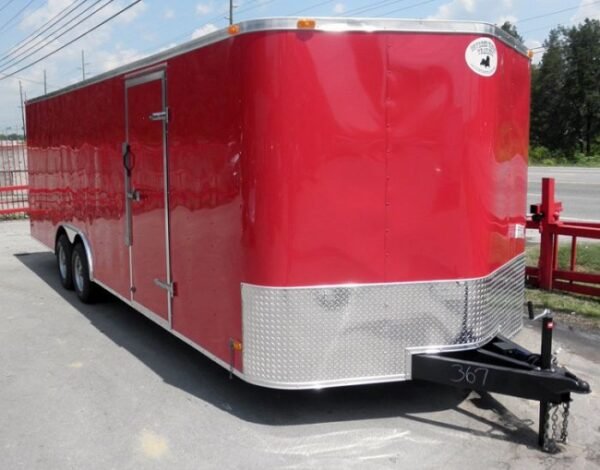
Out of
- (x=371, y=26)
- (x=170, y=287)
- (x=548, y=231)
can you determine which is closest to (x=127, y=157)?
(x=170, y=287)

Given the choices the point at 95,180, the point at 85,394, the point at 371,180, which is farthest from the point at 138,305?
the point at 371,180

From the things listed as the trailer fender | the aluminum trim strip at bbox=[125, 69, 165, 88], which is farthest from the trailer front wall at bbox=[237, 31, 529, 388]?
the trailer fender

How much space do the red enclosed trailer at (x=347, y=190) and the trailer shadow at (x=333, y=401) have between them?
378mm

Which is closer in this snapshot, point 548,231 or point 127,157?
point 127,157

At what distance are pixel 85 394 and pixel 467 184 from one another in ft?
10.9

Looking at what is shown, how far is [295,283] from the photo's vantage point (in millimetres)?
4336

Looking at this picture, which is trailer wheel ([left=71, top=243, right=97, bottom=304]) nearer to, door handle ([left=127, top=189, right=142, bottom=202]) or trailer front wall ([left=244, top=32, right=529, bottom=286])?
door handle ([left=127, top=189, right=142, bottom=202])

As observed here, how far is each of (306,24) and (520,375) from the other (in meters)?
2.60

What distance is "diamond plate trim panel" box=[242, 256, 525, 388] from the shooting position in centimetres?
437

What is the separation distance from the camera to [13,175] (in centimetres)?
2027

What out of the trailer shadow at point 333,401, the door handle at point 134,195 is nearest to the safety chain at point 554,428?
the trailer shadow at point 333,401

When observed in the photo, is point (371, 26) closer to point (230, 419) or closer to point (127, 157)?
point (230, 419)

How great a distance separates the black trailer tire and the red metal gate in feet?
33.1

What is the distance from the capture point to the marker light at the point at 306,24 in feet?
13.5
